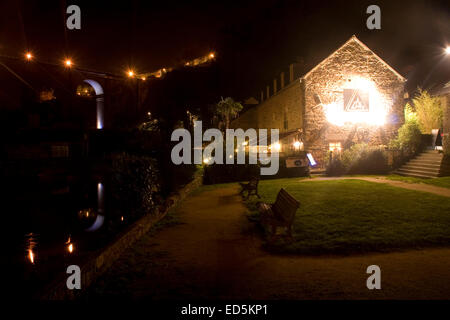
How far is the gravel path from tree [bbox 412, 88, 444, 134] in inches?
926

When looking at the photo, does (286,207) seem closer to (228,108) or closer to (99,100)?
(99,100)

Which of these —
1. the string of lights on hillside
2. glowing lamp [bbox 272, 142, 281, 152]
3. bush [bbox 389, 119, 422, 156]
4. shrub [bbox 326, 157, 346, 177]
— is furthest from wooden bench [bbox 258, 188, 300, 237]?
glowing lamp [bbox 272, 142, 281, 152]

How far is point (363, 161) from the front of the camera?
21.6 metres

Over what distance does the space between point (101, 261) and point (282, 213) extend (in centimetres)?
414

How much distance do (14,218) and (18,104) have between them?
497cm

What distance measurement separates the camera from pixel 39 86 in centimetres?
1180

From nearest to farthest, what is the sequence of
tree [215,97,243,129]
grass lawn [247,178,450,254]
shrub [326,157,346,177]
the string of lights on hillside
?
grass lawn [247,178,450,254], the string of lights on hillside, shrub [326,157,346,177], tree [215,97,243,129]

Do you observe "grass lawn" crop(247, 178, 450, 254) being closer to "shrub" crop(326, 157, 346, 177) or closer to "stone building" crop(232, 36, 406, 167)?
"shrub" crop(326, 157, 346, 177)

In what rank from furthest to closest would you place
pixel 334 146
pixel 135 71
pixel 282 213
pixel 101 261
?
pixel 334 146 → pixel 135 71 → pixel 282 213 → pixel 101 261

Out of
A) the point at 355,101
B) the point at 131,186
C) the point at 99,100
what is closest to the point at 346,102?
the point at 355,101

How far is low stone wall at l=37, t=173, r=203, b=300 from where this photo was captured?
364 cm

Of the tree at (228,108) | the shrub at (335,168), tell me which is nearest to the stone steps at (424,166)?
the shrub at (335,168)
